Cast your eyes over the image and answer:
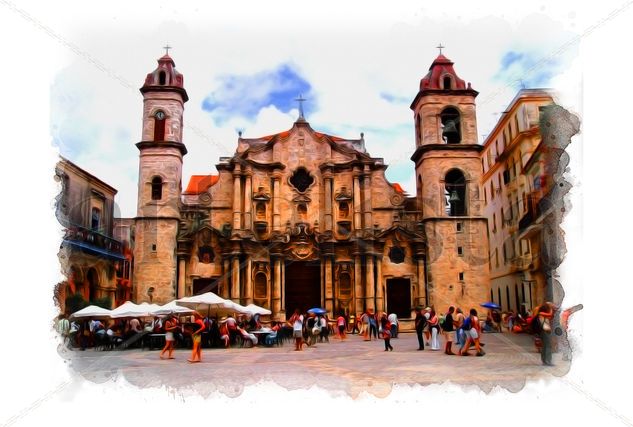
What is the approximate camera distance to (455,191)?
103 ft

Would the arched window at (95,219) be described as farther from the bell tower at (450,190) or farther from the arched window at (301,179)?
the bell tower at (450,190)

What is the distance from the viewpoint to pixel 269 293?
30953 millimetres

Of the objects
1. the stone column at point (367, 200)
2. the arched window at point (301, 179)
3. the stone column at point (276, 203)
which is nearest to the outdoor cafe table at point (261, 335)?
the stone column at point (276, 203)

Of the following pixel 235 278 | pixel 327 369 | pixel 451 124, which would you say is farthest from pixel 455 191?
pixel 327 369

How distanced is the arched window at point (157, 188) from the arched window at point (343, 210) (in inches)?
396

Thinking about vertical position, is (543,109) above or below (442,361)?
above

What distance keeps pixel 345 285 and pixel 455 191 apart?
26.4 ft

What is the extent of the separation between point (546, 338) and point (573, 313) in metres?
0.88

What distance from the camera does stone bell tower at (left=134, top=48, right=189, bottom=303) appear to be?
29.8m

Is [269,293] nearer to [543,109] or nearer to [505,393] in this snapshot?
[543,109]

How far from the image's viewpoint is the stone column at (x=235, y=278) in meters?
30.3

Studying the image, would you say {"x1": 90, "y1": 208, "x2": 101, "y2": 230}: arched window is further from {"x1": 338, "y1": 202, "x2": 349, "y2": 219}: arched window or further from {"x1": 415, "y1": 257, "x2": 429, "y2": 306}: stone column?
{"x1": 415, "y1": 257, "x2": 429, "y2": 306}: stone column

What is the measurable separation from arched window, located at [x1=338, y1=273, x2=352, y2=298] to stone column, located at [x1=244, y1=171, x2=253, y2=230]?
582 centimetres

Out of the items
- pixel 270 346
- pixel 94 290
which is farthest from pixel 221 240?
pixel 270 346
